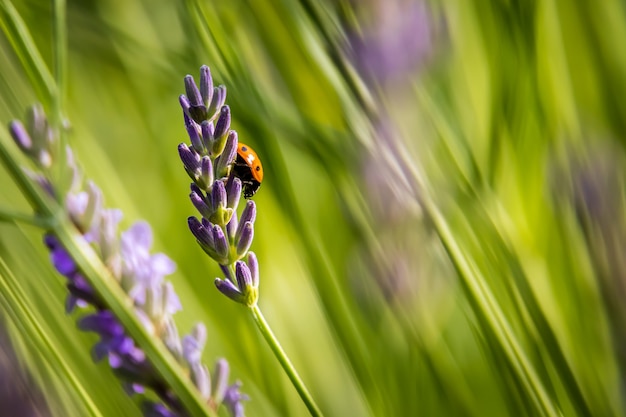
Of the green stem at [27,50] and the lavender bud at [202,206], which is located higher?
the green stem at [27,50]

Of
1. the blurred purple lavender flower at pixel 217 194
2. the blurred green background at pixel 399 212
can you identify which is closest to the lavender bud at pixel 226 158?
the blurred purple lavender flower at pixel 217 194

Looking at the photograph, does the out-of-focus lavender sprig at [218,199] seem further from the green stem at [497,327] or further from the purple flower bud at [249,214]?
the green stem at [497,327]

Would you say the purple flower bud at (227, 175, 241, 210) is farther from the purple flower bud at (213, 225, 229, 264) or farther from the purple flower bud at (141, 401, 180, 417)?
the purple flower bud at (141, 401, 180, 417)

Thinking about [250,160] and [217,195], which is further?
[250,160]

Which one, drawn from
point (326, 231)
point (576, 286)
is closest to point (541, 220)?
point (576, 286)

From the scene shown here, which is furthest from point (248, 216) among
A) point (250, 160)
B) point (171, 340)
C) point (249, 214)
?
point (250, 160)

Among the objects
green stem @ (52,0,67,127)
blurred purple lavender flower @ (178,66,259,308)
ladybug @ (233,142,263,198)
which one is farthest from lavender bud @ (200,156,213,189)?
ladybug @ (233,142,263,198)

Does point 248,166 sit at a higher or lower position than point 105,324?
higher

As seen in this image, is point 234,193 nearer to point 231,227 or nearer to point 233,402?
point 231,227
